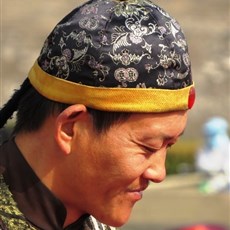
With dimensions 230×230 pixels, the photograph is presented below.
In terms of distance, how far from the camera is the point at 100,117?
215 cm

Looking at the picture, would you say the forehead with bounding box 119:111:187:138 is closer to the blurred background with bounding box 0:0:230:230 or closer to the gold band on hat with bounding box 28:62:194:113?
the gold band on hat with bounding box 28:62:194:113

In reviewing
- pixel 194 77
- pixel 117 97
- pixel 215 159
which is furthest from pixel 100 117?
pixel 194 77

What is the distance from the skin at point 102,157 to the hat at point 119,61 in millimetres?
41

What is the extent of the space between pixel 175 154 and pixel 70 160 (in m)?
9.57

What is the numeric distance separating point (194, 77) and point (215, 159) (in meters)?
6.18

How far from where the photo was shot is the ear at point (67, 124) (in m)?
2.14

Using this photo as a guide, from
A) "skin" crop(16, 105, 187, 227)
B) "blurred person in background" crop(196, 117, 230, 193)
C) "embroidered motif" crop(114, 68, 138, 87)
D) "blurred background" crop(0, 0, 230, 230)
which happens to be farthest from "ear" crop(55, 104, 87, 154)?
"blurred person in background" crop(196, 117, 230, 193)

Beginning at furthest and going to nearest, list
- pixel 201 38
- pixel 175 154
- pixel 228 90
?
pixel 201 38, pixel 228 90, pixel 175 154

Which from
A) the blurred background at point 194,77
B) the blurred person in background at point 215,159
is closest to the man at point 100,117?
the blurred background at point 194,77

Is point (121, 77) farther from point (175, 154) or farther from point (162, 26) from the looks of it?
point (175, 154)

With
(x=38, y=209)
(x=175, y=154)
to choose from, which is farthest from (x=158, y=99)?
(x=175, y=154)

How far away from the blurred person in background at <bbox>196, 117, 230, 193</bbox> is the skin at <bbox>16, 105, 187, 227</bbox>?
7867mm

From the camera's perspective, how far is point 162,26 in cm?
216

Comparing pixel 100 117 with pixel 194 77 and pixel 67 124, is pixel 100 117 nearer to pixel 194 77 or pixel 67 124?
pixel 67 124
